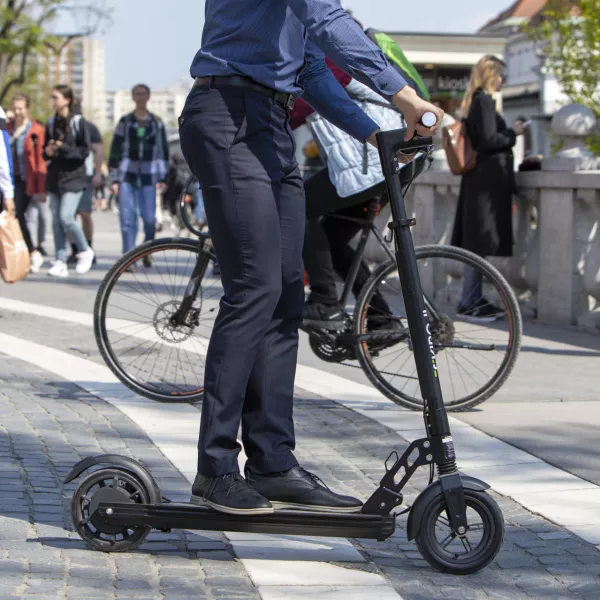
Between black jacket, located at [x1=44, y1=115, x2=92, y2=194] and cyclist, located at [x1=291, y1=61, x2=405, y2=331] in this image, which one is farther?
black jacket, located at [x1=44, y1=115, x2=92, y2=194]

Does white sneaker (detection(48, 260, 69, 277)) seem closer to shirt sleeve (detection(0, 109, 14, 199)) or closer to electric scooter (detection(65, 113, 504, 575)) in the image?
shirt sleeve (detection(0, 109, 14, 199))

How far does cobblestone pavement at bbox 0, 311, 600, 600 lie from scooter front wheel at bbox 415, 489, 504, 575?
0.05 meters

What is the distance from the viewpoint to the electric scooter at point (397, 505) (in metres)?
3.88

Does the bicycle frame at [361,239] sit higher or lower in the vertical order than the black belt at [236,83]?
lower

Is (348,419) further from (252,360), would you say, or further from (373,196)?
(252,360)

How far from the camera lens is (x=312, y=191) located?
21.6 feet

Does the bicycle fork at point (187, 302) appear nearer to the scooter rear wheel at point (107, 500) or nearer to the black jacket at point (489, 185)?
the scooter rear wheel at point (107, 500)

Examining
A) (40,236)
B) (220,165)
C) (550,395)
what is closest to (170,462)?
(220,165)

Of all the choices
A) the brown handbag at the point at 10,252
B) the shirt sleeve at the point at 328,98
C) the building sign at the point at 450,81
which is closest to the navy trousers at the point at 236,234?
the shirt sleeve at the point at 328,98

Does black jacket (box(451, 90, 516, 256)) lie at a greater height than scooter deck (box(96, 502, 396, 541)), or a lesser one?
greater

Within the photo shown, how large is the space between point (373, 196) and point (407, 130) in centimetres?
264

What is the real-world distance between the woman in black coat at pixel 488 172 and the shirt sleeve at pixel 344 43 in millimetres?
6942

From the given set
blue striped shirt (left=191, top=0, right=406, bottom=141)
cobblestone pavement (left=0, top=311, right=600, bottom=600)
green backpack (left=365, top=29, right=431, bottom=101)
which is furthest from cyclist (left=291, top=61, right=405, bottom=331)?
blue striped shirt (left=191, top=0, right=406, bottom=141)

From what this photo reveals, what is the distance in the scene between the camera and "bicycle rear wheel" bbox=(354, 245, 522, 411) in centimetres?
630
